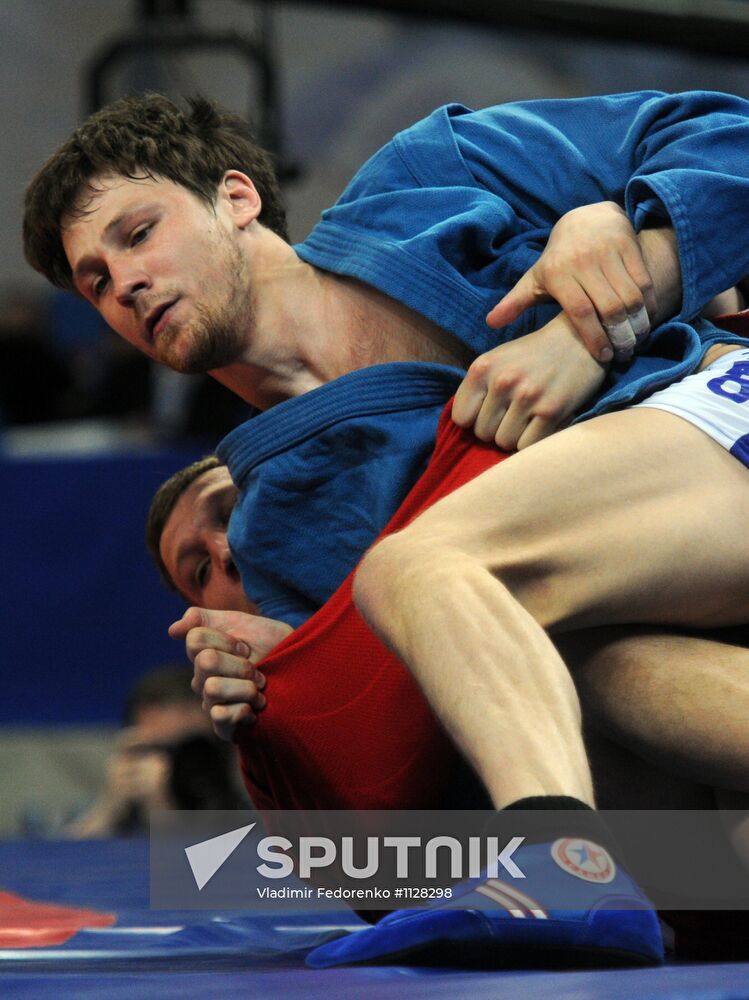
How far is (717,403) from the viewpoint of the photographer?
3.90 feet

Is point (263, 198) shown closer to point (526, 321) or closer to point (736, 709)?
point (526, 321)

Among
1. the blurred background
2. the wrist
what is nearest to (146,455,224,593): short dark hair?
the wrist

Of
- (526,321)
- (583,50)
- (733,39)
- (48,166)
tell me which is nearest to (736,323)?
(526,321)

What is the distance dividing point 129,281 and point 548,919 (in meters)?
0.84

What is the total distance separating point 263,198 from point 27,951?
899mm

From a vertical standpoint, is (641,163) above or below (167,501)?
above

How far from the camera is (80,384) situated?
4355mm

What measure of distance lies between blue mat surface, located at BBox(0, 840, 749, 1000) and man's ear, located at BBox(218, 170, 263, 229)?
30.3 inches

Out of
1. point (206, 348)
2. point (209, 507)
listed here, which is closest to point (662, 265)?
point (206, 348)

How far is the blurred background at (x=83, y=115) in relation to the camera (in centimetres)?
297

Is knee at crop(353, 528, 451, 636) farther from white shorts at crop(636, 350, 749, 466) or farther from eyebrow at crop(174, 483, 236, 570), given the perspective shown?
eyebrow at crop(174, 483, 236, 570)

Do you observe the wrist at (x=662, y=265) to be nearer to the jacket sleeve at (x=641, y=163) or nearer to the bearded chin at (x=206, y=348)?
the jacket sleeve at (x=641, y=163)

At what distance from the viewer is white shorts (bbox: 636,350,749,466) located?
116cm

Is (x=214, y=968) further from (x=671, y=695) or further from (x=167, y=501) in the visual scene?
(x=167, y=501)
